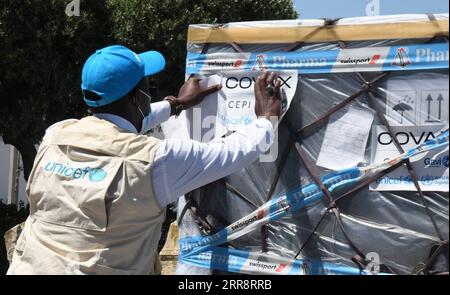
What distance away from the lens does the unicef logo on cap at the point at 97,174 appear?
7.41 ft

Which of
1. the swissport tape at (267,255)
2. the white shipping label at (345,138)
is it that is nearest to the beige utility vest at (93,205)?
the swissport tape at (267,255)

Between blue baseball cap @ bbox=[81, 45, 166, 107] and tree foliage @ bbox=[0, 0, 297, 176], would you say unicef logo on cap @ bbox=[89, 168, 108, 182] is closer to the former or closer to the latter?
blue baseball cap @ bbox=[81, 45, 166, 107]

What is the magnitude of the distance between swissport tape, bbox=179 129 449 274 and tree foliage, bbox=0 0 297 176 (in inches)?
212

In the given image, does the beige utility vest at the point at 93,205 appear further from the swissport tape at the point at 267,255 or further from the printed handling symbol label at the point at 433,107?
the printed handling symbol label at the point at 433,107

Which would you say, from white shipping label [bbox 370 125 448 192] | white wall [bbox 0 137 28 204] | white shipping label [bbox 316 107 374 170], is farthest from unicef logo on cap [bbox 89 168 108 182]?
white wall [bbox 0 137 28 204]

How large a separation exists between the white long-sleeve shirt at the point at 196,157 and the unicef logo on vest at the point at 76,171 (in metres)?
0.22

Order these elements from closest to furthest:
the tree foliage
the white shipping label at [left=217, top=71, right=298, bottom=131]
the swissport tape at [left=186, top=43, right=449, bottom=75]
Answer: the swissport tape at [left=186, top=43, right=449, bottom=75]
the white shipping label at [left=217, top=71, right=298, bottom=131]
the tree foliage

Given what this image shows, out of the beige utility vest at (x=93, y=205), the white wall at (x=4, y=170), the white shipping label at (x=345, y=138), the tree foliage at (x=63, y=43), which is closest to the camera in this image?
the beige utility vest at (x=93, y=205)

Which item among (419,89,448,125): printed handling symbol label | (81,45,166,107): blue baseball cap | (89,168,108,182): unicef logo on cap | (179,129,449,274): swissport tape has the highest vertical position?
(81,45,166,107): blue baseball cap

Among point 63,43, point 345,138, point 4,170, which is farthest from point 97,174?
point 4,170

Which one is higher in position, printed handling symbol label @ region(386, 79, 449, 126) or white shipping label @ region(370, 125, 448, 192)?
printed handling symbol label @ region(386, 79, 449, 126)

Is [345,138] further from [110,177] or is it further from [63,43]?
[63,43]

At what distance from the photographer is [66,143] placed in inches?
93.9

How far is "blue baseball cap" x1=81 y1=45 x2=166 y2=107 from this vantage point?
241 centimetres
